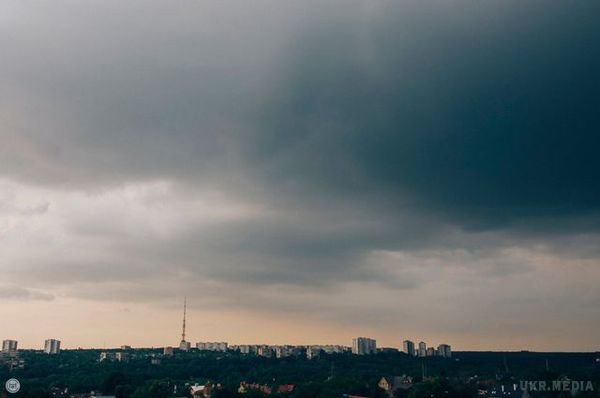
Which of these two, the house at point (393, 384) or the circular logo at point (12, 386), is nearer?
the circular logo at point (12, 386)

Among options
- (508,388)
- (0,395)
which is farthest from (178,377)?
(508,388)

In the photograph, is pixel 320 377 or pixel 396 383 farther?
pixel 320 377

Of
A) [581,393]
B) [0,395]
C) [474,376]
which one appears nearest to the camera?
[581,393]

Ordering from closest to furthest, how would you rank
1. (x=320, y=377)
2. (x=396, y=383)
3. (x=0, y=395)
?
(x=0, y=395), (x=396, y=383), (x=320, y=377)

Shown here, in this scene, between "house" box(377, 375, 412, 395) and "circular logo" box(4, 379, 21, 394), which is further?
"house" box(377, 375, 412, 395)

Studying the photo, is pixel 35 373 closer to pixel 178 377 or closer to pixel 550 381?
pixel 178 377

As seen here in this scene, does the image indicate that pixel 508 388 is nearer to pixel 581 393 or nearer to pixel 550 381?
pixel 550 381

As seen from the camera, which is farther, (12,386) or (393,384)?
(393,384)

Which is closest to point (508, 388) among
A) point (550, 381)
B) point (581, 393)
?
point (550, 381)

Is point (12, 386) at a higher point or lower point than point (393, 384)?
higher
